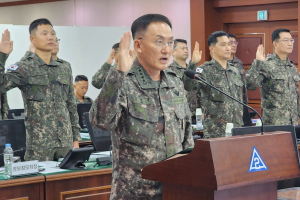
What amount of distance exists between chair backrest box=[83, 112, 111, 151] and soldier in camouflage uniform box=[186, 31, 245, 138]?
1.44 m

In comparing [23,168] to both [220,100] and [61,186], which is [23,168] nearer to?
[61,186]

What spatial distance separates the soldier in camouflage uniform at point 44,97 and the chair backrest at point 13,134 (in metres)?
0.18

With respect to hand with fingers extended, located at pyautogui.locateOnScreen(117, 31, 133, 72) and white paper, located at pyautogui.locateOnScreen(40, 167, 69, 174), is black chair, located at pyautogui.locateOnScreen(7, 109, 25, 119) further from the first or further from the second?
hand with fingers extended, located at pyautogui.locateOnScreen(117, 31, 133, 72)

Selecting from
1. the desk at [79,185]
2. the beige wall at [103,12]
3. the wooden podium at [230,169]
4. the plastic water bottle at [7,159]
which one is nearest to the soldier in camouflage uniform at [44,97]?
the plastic water bottle at [7,159]

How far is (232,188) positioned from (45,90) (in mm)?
2438

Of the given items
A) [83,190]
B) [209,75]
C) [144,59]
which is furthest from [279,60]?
[144,59]

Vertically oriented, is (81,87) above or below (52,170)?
above

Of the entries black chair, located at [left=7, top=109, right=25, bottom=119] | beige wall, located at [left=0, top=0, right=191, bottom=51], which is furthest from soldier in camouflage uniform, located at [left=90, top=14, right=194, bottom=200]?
beige wall, located at [left=0, top=0, right=191, bottom=51]

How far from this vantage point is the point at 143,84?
6.99 feet

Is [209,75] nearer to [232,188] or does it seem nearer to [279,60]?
[279,60]

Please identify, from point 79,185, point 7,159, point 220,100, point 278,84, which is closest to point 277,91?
point 278,84

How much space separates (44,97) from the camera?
3756 millimetres

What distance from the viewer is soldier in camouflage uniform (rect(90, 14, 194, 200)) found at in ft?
6.72

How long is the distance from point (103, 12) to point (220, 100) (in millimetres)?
6074
